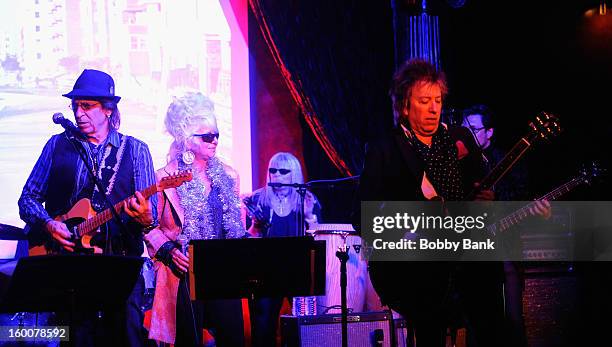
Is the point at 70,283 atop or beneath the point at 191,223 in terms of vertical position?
beneath

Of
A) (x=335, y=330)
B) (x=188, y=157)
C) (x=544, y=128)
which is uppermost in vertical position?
(x=188, y=157)

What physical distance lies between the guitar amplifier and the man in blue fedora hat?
4.20 ft

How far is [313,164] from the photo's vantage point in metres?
7.79

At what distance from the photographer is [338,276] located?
6652mm

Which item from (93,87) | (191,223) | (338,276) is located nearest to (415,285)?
(191,223)

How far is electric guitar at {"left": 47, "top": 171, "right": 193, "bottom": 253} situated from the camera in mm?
5191

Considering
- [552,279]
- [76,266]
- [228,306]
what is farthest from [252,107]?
[76,266]

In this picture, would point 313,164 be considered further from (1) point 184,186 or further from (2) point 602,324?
(2) point 602,324

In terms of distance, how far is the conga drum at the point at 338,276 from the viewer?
21.5ft

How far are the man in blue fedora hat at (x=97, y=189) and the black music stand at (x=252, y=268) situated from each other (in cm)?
70

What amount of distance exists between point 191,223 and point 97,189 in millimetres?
704

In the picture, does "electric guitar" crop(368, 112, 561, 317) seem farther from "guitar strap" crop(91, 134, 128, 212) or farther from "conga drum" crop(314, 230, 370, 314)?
"conga drum" crop(314, 230, 370, 314)

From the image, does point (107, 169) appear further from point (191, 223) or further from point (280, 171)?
point (280, 171)

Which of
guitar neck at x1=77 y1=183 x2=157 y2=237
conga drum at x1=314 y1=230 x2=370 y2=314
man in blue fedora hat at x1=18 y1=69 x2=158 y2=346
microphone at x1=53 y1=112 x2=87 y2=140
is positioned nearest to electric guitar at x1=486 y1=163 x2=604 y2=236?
conga drum at x1=314 y1=230 x2=370 y2=314
